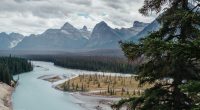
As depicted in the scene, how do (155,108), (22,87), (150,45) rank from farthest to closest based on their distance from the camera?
(22,87)
(155,108)
(150,45)

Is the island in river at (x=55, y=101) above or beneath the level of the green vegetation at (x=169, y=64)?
beneath

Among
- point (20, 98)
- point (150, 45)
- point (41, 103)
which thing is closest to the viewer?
point (150, 45)

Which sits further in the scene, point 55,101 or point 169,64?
point 55,101

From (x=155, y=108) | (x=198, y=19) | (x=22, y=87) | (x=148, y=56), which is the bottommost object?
(x=22, y=87)

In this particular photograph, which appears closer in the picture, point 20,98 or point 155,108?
point 155,108

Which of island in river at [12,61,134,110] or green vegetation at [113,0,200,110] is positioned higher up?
green vegetation at [113,0,200,110]

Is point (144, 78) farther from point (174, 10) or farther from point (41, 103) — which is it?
point (41, 103)

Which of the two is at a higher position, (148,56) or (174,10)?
(174,10)

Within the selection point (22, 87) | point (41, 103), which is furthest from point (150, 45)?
point (22, 87)

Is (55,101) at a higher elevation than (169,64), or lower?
lower

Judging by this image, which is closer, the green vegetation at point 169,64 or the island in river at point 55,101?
the green vegetation at point 169,64

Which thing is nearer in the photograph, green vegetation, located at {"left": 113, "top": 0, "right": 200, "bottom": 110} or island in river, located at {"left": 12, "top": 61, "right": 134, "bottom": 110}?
green vegetation, located at {"left": 113, "top": 0, "right": 200, "bottom": 110}
